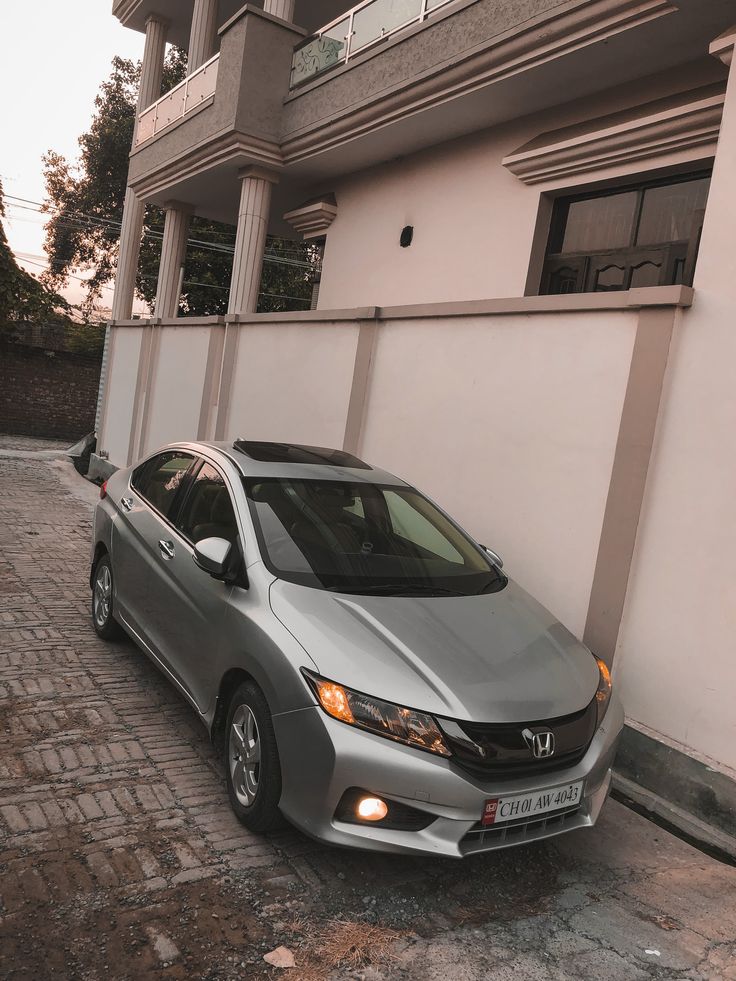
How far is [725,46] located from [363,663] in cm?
455

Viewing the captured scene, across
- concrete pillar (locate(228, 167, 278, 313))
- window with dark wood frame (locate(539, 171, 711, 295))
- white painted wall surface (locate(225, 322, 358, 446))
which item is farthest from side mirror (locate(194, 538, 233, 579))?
concrete pillar (locate(228, 167, 278, 313))

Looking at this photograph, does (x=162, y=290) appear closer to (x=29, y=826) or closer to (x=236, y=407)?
(x=236, y=407)

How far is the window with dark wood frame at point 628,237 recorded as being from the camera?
720cm

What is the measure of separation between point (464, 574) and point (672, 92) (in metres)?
5.25

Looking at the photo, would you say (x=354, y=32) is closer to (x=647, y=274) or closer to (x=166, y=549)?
(x=647, y=274)

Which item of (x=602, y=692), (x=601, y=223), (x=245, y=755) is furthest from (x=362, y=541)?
(x=601, y=223)

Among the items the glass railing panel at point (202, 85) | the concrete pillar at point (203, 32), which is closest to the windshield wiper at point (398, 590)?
the glass railing panel at point (202, 85)

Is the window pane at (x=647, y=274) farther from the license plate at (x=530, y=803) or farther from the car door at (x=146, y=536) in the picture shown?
the license plate at (x=530, y=803)

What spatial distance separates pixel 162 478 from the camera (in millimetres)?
5137

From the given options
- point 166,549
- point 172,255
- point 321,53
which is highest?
point 321,53

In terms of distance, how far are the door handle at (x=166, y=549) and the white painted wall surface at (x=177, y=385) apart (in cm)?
603

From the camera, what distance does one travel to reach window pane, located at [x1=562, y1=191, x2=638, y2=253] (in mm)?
7754

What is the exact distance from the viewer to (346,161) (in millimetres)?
10477

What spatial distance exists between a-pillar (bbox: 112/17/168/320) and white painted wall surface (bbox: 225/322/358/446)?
658 cm
